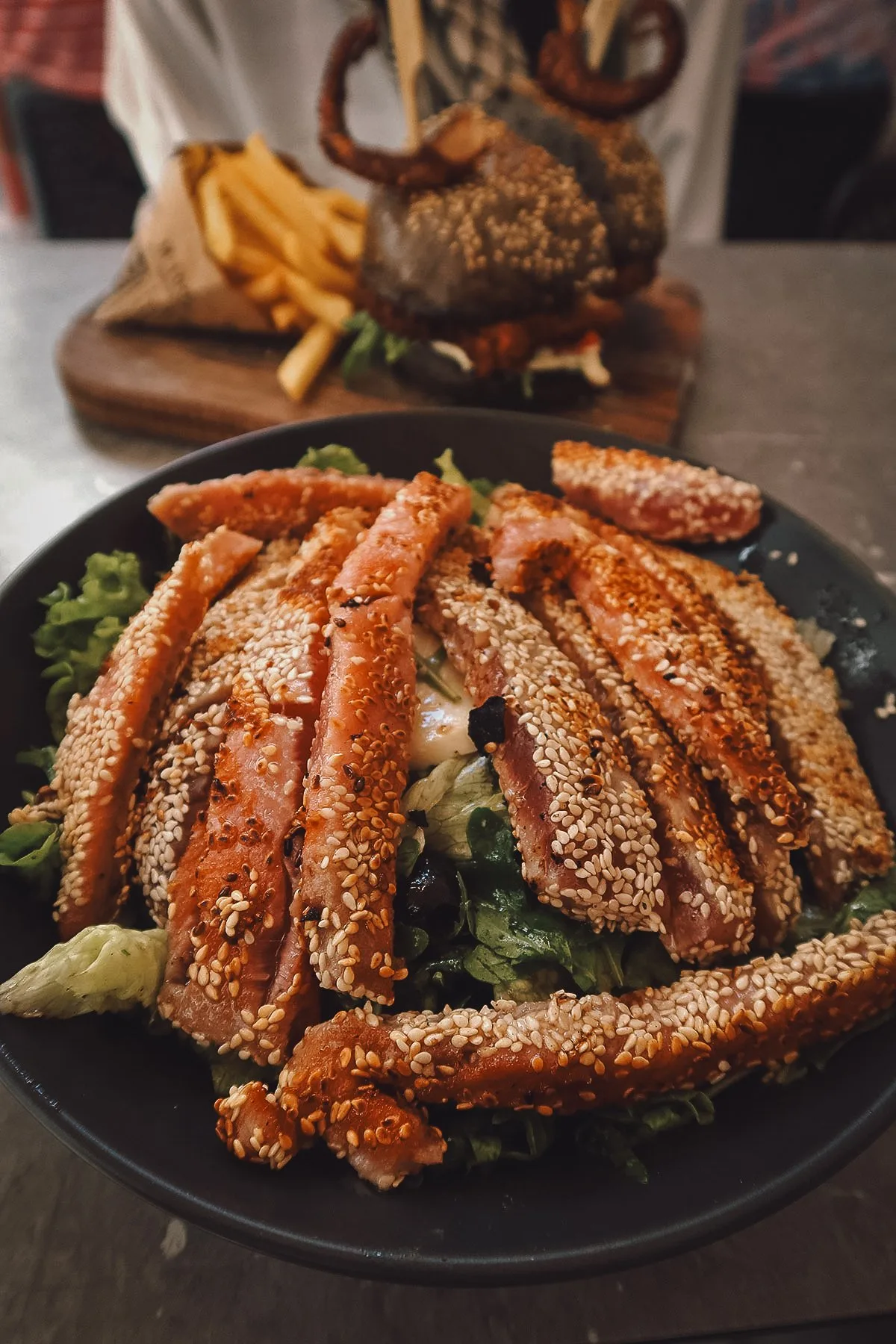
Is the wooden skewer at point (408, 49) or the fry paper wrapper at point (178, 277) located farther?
the fry paper wrapper at point (178, 277)

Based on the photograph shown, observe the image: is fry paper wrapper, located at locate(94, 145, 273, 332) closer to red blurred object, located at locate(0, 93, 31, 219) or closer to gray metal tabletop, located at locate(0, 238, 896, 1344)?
gray metal tabletop, located at locate(0, 238, 896, 1344)

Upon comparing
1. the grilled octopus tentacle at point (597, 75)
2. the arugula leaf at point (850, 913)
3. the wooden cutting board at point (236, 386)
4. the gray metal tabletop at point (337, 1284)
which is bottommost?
the gray metal tabletop at point (337, 1284)

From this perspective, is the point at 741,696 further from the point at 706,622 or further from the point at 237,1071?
the point at 237,1071

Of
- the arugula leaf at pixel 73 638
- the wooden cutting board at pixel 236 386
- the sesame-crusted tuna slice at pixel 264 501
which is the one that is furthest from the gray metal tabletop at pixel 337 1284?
the wooden cutting board at pixel 236 386

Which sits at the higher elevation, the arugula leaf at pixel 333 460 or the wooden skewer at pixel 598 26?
the wooden skewer at pixel 598 26

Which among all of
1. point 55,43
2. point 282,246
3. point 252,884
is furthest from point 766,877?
point 55,43

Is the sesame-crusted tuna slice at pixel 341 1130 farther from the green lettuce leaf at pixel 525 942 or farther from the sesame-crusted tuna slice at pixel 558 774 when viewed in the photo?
the sesame-crusted tuna slice at pixel 558 774

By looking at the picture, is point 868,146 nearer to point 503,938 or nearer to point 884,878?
point 884,878

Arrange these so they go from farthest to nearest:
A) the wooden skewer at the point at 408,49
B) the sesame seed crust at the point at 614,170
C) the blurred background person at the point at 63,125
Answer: the blurred background person at the point at 63,125
the sesame seed crust at the point at 614,170
the wooden skewer at the point at 408,49
